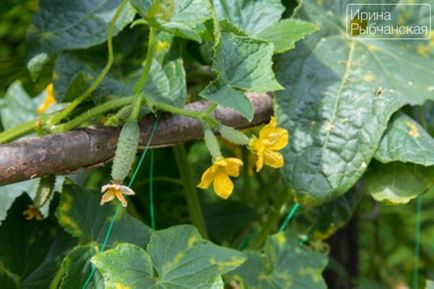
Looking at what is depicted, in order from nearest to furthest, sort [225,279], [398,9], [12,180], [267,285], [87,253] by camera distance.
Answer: [12,180], [87,253], [267,285], [225,279], [398,9]

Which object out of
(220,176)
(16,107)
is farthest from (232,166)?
(16,107)

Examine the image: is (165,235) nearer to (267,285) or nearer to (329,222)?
(267,285)

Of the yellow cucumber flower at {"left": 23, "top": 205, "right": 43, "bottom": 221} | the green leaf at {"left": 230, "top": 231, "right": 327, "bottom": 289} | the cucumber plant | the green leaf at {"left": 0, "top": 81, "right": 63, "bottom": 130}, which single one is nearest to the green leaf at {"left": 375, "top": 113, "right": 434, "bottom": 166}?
the cucumber plant

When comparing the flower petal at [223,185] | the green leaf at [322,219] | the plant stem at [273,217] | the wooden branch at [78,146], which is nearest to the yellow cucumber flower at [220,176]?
the flower petal at [223,185]

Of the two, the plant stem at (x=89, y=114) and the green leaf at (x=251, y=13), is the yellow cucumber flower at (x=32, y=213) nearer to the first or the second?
the plant stem at (x=89, y=114)

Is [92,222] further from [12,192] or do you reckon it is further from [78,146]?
[12,192]

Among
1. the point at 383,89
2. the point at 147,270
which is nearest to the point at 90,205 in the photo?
the point at 147,270

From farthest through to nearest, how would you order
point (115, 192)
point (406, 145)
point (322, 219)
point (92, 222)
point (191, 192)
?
point (322, 219) → point (191, 192) → point (406, 145) → point (92, 222) → point (115, 192)
